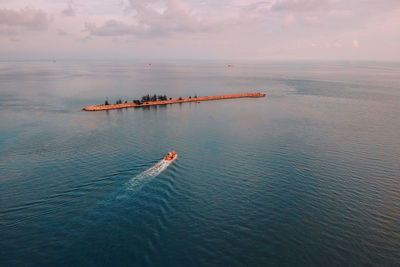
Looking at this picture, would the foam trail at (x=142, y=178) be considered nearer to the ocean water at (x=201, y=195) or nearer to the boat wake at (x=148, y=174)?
the boat wake at (x=148, y=174)

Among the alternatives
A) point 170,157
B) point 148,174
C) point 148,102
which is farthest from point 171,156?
point 148,102

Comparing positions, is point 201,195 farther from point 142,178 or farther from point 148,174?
point 148,174

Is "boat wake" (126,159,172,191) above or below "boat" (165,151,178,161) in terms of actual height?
below

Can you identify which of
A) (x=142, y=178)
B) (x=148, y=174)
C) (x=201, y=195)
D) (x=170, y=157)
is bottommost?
(x=201, y=195)

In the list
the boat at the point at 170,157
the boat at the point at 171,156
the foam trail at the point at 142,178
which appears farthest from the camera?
the boat at the point at 171,156

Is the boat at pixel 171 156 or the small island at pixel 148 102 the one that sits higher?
the small island at pixel 148 102

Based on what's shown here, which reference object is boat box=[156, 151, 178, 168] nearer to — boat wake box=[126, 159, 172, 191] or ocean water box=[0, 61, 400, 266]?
boat wake box=[126, 159, 172, 191]

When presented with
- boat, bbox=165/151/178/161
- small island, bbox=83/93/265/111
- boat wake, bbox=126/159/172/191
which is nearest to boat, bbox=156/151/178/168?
boat, bbox=165/151/178/161

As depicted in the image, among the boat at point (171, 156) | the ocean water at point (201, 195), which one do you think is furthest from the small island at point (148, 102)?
the boat at point (171, 156)

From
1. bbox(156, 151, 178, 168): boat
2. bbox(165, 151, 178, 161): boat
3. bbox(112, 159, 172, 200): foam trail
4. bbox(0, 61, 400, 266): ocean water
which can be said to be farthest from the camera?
bbox(165, 151, 178, 161): boat

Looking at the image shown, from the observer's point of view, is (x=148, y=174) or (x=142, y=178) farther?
(x=148, y=174)

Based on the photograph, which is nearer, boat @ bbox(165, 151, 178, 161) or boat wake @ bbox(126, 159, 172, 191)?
boat wake @ bbox(126, 159, 172, 191)
